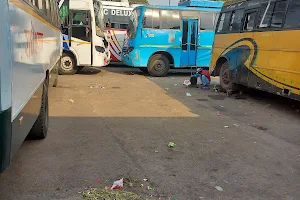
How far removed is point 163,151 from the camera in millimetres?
4773

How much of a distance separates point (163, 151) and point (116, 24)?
12.6m

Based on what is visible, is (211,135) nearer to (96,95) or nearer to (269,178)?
(269,178)

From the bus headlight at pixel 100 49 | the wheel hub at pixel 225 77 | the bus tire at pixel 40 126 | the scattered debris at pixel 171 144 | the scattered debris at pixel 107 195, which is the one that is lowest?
the scattered debris at pixel 107 195

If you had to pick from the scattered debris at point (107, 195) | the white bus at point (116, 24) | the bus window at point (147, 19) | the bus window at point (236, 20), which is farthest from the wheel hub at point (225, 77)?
the scattered debris at point (107, 195)

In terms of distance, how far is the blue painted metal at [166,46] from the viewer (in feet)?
42.8

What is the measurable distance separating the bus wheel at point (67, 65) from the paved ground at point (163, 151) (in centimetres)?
425

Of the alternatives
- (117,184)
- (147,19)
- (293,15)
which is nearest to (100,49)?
(147,19)

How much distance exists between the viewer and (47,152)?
14.9 feet

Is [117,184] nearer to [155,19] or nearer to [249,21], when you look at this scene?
[249,21]

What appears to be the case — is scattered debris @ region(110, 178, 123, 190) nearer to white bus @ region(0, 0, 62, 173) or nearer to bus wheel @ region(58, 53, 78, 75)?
white bus @ region(0, 0, 62, 173)

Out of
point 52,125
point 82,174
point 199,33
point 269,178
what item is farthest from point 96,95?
point 199,33

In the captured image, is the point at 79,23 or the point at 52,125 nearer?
the point at 52,125

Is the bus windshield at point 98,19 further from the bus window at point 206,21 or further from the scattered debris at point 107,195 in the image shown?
the scattered debris at point 107,195

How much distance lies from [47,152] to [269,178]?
293 cm
